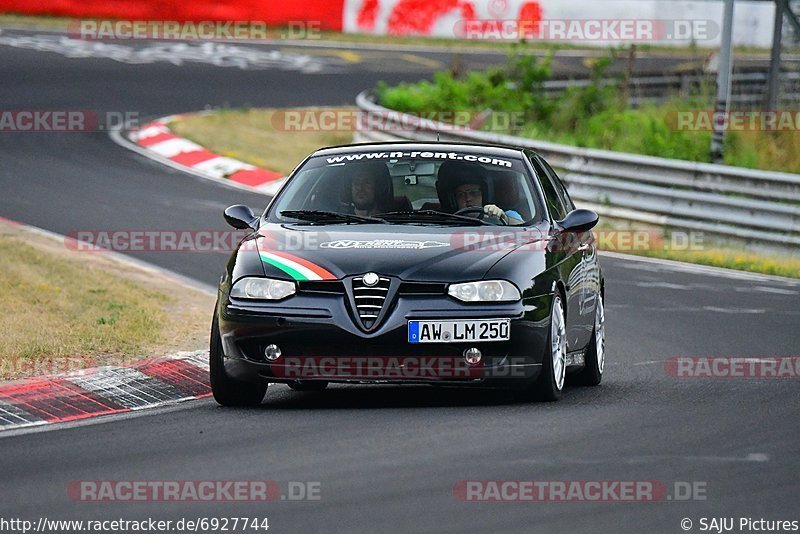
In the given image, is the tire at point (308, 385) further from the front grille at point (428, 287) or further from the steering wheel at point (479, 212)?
the steering wheel at point (479, 212)

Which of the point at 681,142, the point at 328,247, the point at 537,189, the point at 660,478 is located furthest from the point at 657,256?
the point at 660,478

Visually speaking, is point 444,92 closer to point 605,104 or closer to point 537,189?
point 605,104

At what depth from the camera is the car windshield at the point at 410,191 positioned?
9.44 meters

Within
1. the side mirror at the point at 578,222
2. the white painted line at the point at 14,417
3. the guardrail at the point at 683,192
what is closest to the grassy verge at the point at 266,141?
the guardrail at the point at 683,192

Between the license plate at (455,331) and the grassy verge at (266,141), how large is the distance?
9.60m

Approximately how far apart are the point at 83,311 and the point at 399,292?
13.6 feet

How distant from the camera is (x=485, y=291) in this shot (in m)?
8.39

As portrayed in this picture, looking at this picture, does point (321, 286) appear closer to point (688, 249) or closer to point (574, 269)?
point (574, 269)

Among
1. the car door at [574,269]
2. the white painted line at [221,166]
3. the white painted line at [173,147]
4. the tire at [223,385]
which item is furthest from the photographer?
the white painted line at [173,147]

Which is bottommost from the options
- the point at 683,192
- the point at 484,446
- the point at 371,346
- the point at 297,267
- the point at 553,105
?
the point at 683,192

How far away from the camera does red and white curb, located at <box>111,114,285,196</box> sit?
2192 cm

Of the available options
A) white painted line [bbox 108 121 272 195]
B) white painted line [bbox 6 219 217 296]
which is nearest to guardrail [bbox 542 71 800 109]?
white painted line [bbox 108 121 272 195]

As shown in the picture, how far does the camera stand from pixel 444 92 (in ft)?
87.1

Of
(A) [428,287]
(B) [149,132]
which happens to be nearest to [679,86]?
(B) [149,132]
